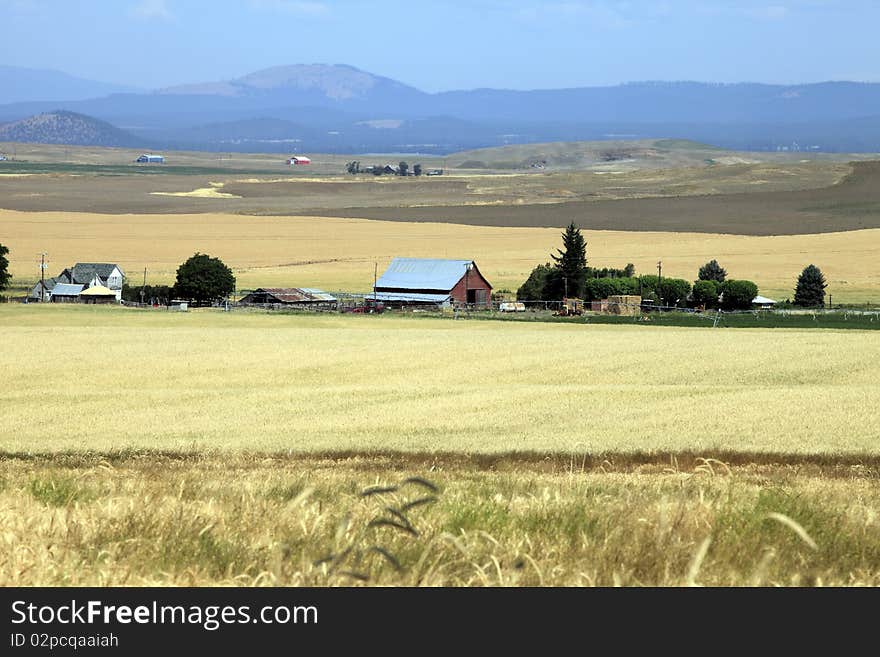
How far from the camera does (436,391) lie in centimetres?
2995

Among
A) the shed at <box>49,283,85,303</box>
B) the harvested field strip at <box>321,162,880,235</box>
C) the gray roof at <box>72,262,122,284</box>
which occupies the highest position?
the harvested field strip at <box>321,162,880,235</box>

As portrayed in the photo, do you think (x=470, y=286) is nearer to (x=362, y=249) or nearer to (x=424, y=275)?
(x=424, y=275)

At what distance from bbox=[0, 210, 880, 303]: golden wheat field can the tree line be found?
3746 mm

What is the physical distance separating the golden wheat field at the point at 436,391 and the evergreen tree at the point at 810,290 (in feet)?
88.2

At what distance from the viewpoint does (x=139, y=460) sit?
18.6 meters

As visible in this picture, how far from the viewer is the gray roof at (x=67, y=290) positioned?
78000mm

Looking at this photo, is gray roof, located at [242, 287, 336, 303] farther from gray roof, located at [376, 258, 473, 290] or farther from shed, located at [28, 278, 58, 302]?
shed, located at [28, 278, 58, 302]

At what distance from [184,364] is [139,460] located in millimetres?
17144

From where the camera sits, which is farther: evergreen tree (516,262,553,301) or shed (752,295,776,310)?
evergreen tree (516,262,553,301)

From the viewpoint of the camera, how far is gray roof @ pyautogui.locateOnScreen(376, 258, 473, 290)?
3007 inches

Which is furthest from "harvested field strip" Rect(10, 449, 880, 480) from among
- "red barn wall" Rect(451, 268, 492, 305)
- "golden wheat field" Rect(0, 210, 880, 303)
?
"golden wheat field" Rect(0, 210, 880, 303)

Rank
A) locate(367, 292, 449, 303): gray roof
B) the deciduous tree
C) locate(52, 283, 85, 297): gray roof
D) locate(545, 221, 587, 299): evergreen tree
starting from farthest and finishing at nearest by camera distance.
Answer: locate(52, 283, 85, 297): gray roof
locate(545, 221, 587, 299): evergreen tree
locate(367, 292, 449, 303): gray roof
the deciduous tree

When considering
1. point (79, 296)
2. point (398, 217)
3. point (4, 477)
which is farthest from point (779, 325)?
point (398, 217)

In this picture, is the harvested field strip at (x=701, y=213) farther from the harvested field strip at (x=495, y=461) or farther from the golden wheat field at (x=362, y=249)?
the harvested field strip at (x=495, y=461)
